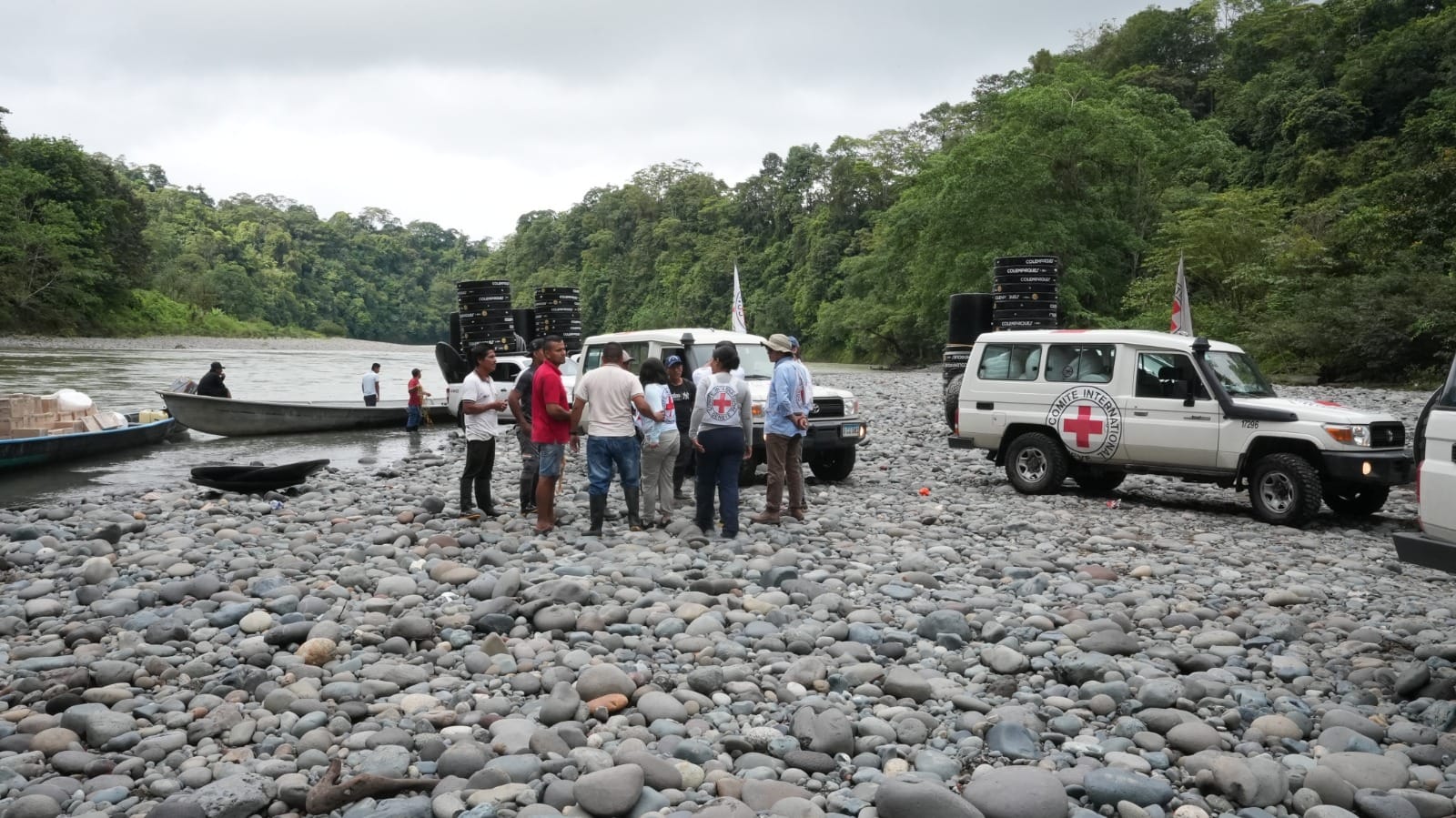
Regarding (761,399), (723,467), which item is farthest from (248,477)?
(723,467)

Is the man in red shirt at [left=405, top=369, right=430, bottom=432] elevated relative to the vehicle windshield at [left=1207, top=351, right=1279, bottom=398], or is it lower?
lower

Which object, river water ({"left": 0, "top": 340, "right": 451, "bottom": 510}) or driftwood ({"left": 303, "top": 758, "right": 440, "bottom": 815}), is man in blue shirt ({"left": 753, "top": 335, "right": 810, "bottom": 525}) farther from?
river water ({"left": 0, "top": 340, "right": 451, "bottom": 510})

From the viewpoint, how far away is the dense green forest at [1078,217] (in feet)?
100

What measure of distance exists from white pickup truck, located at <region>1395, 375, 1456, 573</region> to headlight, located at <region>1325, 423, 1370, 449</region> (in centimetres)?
500

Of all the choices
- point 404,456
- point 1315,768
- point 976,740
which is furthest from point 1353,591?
point 404,456

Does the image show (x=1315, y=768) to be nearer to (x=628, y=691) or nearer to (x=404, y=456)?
(x=628, y=691)

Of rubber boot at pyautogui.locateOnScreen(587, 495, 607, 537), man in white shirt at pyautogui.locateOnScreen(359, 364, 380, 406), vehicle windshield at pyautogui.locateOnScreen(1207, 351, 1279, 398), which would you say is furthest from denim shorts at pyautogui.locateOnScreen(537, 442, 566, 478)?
man in white shirt at pyautogui.locateOnScreen(359, 364, 380, 406)

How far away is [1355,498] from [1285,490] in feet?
3.07

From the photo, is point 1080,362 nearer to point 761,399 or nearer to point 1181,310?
point 761,399

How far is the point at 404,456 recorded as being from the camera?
61.9ft

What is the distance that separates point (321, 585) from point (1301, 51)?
6672 cm

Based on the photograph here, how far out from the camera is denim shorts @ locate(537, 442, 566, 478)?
9.53 m

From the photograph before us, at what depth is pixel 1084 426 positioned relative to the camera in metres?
11.6

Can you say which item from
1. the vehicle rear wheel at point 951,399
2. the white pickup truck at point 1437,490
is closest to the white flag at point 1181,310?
the vehicle rear wheel at point 951,399
